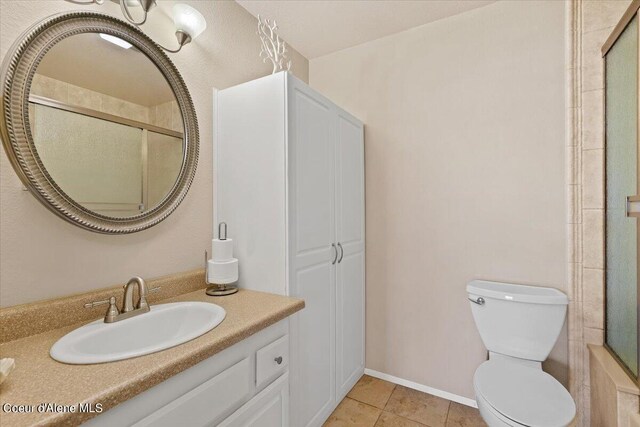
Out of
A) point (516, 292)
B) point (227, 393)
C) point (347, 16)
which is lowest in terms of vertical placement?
point (227, 393)

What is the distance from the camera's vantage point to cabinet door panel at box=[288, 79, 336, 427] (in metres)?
1.39

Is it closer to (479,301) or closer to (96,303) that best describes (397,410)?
(479,301)

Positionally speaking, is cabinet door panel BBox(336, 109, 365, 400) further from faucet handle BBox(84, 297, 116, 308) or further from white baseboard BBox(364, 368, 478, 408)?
faucet handle BBox(84, 297, 116, 308)

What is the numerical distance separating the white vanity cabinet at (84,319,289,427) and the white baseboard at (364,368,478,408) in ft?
3.79

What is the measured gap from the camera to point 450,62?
6.20ft

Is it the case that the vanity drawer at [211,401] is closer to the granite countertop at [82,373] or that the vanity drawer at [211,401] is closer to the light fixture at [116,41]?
the granite countertop at [82,373]

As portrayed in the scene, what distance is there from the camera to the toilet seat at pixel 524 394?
107cm

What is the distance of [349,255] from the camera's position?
6.36ft

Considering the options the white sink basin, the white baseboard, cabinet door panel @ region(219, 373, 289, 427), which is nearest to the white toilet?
the white baseboard

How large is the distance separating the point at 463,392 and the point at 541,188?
4.49 feet

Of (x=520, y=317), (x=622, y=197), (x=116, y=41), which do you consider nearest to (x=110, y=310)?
(x=116, y=41)

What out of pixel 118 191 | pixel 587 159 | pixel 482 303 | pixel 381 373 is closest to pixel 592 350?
pixel 482 303

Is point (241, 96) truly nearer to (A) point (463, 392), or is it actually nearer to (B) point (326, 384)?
(B) point (326, 384)

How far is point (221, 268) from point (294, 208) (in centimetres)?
44
